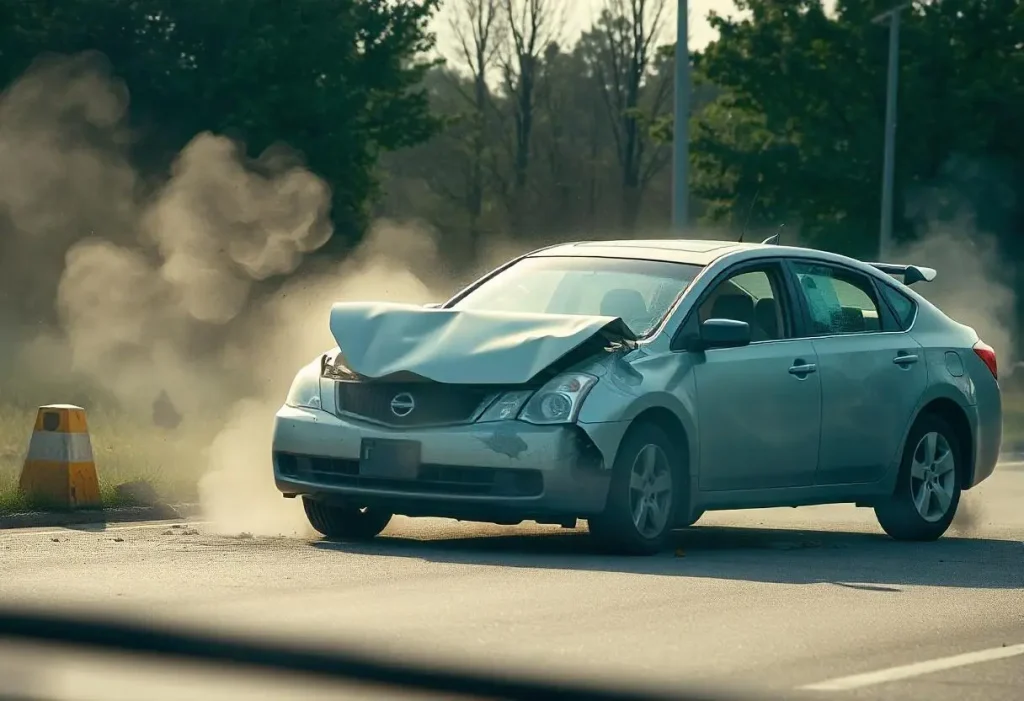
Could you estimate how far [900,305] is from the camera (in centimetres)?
1256

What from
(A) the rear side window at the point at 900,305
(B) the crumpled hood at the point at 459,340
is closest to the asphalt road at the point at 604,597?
(B) the crumpled hood at the point at 459,340

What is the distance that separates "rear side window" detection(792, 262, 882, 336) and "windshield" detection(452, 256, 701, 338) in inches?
34.9

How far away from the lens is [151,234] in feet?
93.2

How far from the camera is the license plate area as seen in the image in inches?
401

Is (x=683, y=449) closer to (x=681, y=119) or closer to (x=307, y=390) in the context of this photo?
(x=307, y=390)

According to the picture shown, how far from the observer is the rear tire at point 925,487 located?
12.1m

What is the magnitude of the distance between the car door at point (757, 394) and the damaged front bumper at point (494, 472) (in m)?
0.80

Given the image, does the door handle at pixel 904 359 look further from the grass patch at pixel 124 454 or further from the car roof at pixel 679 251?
the grass patch at pixel 124 454

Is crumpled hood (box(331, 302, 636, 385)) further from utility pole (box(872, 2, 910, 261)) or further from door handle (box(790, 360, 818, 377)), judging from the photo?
utility pole (box(872, 2, 910, 261))

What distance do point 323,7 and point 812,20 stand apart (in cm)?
1044

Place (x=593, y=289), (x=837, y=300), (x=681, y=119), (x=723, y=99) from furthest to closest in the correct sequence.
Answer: (x=723, y=99)
(x=681, y=119)
(x=837, y=300)
(x=593, y=289)

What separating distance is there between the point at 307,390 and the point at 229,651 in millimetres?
7339

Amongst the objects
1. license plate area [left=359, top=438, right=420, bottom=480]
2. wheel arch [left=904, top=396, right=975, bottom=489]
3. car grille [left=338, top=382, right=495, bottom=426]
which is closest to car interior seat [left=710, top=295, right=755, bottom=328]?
wheel arch [left=904, top=396, right=975, bottom=489]

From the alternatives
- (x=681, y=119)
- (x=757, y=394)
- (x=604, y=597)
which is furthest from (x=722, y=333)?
(x=681, y=119)
